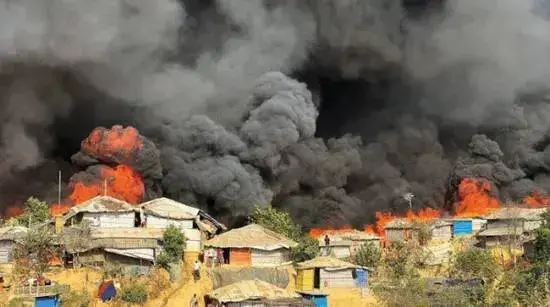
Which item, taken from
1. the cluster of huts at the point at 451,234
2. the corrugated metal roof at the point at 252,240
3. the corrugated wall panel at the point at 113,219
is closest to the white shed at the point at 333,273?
the corrugated metal roof at the point at 252,240

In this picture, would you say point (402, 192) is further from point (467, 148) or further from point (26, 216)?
point (26, 216)

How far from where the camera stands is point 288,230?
151 feet

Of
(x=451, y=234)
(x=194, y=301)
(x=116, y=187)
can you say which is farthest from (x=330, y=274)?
(x=116, y=187)

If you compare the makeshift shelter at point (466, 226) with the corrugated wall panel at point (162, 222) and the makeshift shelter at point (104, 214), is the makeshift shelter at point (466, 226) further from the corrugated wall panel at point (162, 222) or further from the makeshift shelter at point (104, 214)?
the makeshift shelter at point (104, 214)

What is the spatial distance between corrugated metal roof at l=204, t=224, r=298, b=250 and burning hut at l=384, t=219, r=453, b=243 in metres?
11.0

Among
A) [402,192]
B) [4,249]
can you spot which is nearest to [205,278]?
[4,249]

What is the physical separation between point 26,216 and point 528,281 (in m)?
27.2

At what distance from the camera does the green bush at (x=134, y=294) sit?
3406cm

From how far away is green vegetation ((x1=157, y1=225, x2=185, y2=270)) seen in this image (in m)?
39.0

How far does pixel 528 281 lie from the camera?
35.0 metres

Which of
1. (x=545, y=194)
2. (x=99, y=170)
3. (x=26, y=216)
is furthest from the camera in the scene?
(x=545, y=194)

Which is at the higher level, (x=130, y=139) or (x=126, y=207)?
(x=130, y=139)

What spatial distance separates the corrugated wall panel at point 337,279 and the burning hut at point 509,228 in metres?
11.7

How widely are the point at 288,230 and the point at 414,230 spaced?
345 inches
